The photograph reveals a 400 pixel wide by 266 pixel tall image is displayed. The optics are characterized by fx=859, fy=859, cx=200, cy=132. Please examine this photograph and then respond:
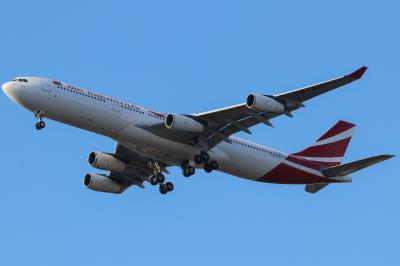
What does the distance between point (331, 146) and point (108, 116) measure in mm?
18334

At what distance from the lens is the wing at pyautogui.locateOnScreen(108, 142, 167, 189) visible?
5712cm

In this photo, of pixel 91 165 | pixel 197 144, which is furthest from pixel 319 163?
pixel 91 165

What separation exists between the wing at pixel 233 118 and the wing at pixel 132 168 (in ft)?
14.2

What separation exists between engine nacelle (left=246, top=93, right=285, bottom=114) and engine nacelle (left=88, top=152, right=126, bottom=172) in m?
12.5

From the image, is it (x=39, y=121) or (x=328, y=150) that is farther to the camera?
(x=328, y=150)

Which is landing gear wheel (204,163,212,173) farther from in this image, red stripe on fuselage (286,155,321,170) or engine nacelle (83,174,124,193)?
engine nacelle (83,174,124,193)

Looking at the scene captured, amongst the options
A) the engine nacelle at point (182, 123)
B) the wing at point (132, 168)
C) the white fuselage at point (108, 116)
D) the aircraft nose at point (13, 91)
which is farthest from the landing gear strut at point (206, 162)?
the aircraft nose at point (13, 91)

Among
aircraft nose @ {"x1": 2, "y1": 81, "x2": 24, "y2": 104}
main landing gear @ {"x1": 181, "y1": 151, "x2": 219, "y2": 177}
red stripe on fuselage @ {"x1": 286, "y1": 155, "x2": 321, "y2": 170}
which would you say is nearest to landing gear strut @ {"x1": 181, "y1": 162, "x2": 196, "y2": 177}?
main landing gear @ {"x1": 181, "y1": 151, "x2": 219, "y2": 177}

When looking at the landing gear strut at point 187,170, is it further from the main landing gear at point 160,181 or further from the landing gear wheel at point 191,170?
the main landing gear at point 160,181

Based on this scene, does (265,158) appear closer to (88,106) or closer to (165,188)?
(165,188)

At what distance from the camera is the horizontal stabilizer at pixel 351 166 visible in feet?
171

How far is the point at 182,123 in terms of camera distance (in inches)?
1976

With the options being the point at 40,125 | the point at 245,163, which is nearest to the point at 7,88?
the point at 40,125

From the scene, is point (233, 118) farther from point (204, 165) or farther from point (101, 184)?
point (101, 184)
